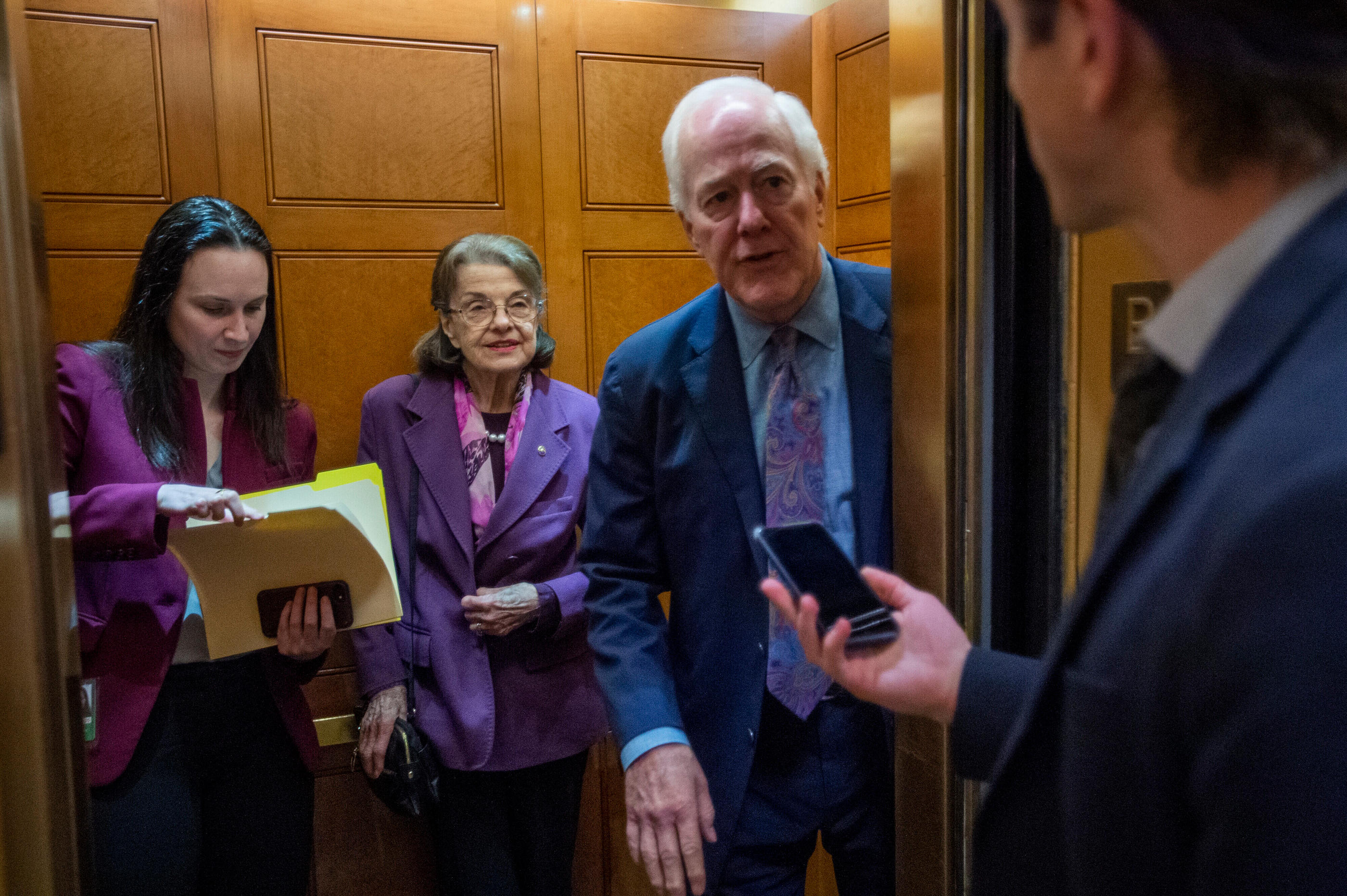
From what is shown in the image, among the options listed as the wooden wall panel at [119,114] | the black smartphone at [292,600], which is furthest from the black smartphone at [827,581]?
the wooden wall panel at [119,114]

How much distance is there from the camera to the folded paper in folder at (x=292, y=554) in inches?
61.1

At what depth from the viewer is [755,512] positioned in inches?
53.8

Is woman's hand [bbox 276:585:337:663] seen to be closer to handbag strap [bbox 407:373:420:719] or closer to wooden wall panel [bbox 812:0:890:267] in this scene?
handbag strap [bbox 407:373:420:719]

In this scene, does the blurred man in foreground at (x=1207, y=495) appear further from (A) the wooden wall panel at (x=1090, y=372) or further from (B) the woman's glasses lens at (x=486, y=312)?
(B) the woman's glasses lens at (x=486, y=312)

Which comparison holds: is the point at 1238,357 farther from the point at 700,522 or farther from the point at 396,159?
the point at 396,159

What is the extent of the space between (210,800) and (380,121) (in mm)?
Answer: 1488

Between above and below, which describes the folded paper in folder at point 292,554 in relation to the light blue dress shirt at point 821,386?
below

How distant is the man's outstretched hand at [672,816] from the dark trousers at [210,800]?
0.81 metres

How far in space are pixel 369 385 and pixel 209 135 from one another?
25.1 inches

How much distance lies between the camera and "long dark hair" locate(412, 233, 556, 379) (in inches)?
85.9

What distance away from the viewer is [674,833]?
1315 mm

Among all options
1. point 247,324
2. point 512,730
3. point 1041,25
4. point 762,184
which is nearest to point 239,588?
point 247,324

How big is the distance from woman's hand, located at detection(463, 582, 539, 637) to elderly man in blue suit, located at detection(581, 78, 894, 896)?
0.59 metres

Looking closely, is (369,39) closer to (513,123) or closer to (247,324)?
(513,123)
